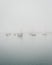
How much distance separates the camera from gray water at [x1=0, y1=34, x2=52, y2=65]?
1.18m

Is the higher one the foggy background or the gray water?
the foggy background

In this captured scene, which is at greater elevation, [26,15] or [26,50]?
[26,15]

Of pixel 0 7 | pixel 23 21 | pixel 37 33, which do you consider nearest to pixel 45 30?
pixel 37 33

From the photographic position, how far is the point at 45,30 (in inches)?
46.4

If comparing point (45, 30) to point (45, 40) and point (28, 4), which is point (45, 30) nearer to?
point (45, 40)

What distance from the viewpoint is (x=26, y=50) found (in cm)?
119

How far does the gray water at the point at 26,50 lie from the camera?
46.3 inches

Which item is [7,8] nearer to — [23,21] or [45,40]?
[23,21]

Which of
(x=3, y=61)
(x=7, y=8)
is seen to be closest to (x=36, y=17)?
(x=7, y=8)

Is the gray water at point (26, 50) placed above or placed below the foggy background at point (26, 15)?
below

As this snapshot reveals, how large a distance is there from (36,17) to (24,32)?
0.31 m

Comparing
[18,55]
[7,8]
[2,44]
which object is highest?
[7,8]

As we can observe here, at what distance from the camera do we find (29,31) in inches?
46.5

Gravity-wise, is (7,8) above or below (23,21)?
above
